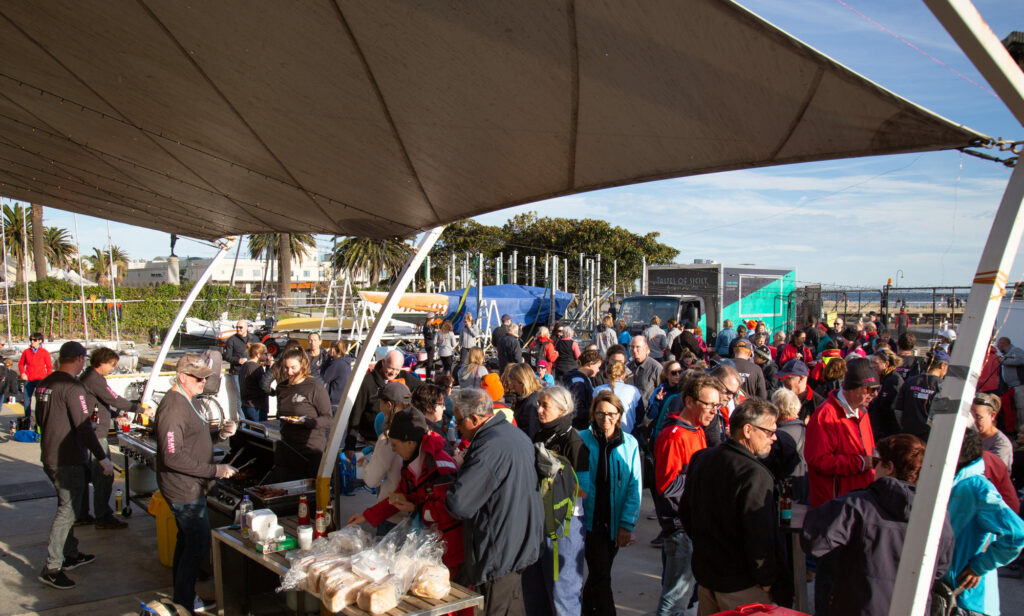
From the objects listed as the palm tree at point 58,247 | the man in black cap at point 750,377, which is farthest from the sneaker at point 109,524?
the palm tree at point 58,247

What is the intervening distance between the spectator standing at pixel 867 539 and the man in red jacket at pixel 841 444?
1195 millimetres

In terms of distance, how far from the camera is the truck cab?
18375mm

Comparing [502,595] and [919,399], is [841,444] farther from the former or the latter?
[919,399]

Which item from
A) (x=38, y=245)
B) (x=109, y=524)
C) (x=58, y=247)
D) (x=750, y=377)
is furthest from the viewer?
(x=58, y=247)

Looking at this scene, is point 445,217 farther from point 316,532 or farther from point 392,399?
point 316,532

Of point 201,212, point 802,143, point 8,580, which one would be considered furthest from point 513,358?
point 802,143

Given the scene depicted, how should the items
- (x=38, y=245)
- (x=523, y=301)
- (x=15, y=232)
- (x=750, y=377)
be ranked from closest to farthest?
(x=750, y=377) < (x=523, y=301) < (x=38, y=245) < (x=15, y=232)

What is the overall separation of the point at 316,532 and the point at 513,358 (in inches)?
304

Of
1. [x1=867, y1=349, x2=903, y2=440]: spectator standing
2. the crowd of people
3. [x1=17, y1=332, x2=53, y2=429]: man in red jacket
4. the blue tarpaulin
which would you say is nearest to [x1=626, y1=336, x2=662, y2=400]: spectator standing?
the crowd of people

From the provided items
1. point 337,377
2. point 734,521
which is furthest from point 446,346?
point 734,521

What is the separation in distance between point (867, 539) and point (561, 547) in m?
1.73

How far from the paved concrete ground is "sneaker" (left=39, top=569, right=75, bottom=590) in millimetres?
39

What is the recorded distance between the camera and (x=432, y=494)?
3.68 metres

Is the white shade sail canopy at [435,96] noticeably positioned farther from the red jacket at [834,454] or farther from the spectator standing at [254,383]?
the spectator standing at [254,383]
